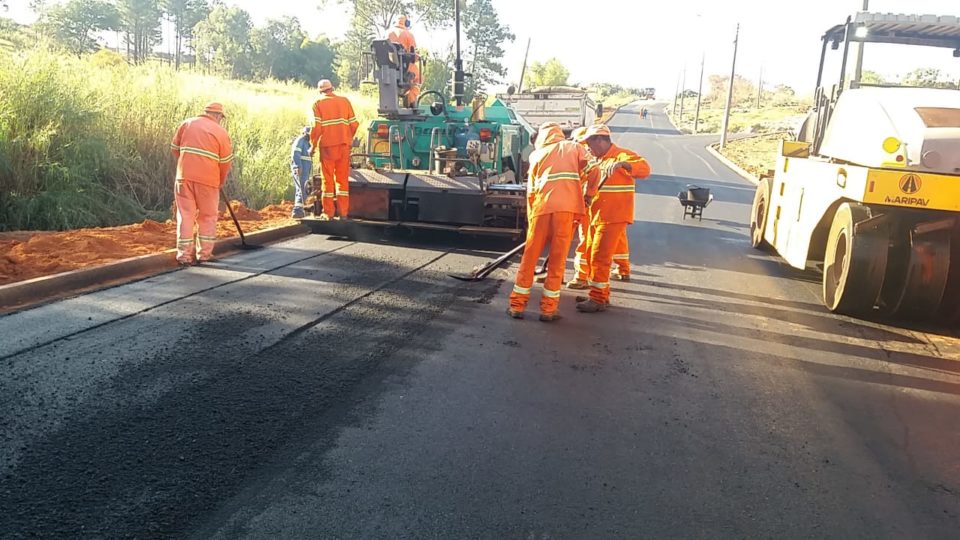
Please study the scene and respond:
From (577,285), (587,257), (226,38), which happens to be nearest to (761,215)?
(587,257)

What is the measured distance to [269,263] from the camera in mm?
7891

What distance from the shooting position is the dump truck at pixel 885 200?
19.1 feet

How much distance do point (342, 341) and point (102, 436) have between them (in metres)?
1.90

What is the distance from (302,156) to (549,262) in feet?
19.4

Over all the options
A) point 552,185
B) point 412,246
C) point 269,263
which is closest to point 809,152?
point 552,185

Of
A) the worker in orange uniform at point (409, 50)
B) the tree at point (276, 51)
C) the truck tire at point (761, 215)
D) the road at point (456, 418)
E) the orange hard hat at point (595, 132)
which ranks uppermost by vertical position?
the tree at point (276, 51)

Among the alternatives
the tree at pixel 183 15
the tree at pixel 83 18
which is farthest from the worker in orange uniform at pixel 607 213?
the tree at pixel 183 15

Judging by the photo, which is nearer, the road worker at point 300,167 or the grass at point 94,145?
the grass at point 94,145

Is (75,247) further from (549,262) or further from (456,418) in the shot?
(456,418)

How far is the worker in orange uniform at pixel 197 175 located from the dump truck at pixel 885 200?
6.26 meters

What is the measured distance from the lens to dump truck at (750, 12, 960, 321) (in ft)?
19.1

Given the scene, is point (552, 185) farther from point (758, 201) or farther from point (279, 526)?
point (758, 201)

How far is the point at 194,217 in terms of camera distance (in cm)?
766

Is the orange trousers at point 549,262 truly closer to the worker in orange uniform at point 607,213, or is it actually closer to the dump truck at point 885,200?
the worker in orange uniform at point 607,213
